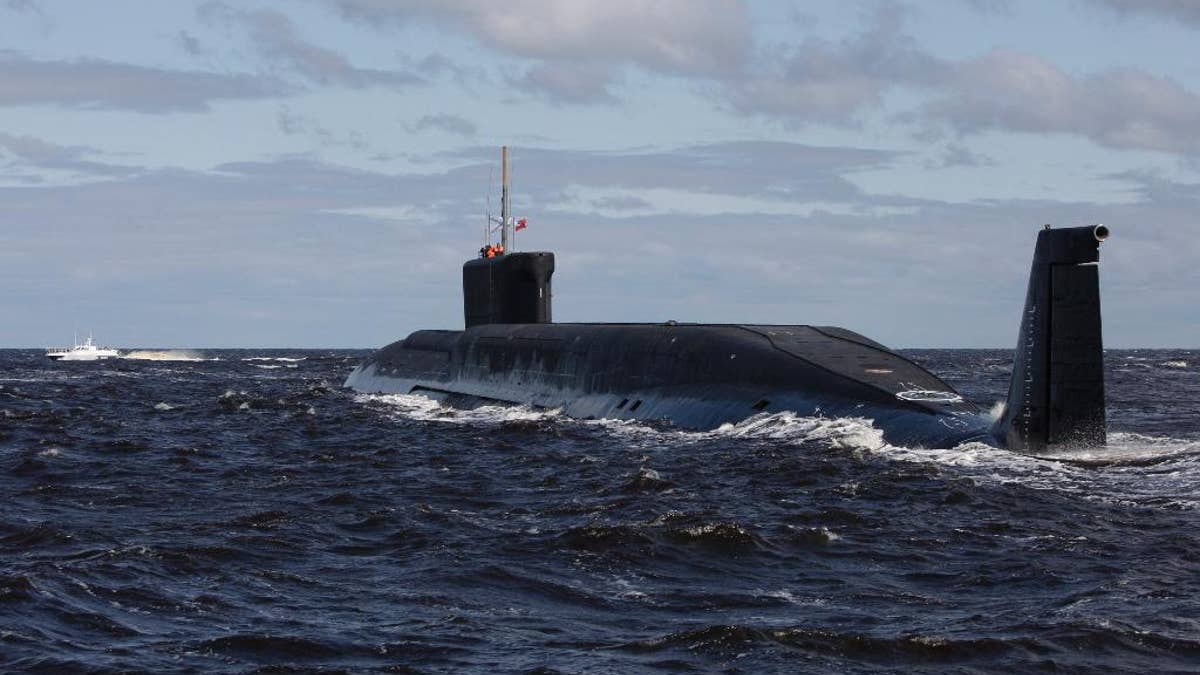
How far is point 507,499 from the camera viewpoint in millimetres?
19891

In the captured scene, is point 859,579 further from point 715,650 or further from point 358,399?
point 358,399

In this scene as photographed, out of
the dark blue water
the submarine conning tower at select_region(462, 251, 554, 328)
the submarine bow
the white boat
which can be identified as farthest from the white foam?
the white boat

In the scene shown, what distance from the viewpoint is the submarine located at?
21719 mm

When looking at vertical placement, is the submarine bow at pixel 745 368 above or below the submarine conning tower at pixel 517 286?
below

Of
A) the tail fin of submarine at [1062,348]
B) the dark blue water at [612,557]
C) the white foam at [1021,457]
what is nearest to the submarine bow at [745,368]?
the tail fin of submarine at [1062,348]

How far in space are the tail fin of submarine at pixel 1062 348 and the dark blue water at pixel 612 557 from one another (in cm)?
60

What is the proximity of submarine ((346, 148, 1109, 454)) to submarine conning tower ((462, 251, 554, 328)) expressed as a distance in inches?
1.7

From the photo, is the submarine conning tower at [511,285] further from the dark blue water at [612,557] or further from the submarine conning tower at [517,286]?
the dark blue water at [612,557]

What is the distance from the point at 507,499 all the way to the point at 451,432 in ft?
41.0

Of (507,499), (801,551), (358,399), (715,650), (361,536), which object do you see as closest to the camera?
(715,650)

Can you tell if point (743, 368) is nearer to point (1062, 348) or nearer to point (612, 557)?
point (1062, 348)

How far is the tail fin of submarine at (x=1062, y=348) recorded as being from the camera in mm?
21375

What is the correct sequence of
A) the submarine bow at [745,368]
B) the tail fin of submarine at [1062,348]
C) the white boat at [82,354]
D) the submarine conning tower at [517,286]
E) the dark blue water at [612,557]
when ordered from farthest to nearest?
the white boat at [82,354] < the submarine conning tower at [517,286] < the submarine bow at [745,368] < the tail fin of submarine at [1062,348] < the dark blue water at [612,557]

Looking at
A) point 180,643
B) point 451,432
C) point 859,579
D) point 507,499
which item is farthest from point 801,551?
point 451,432
